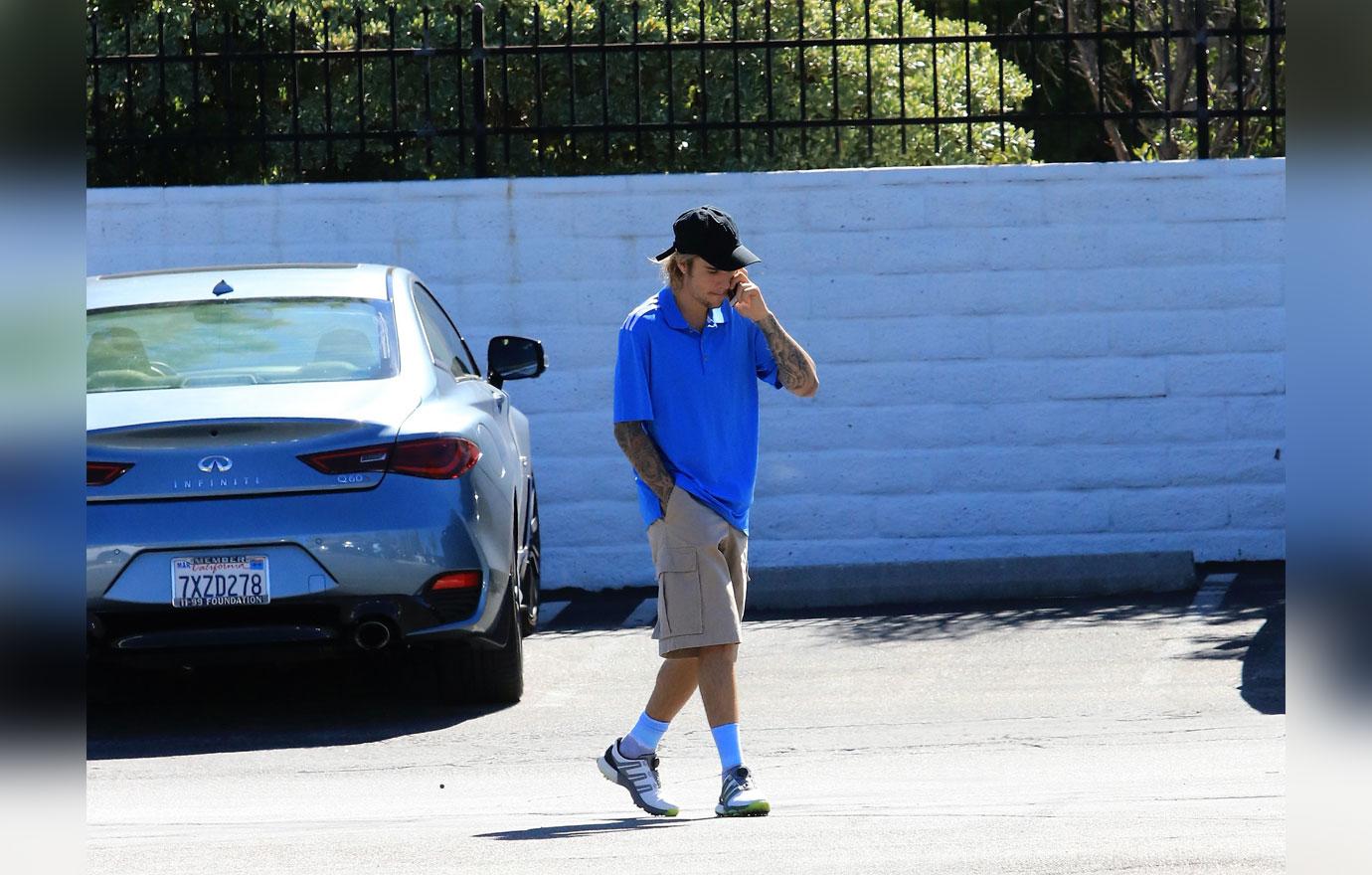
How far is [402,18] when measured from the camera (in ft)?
40.2

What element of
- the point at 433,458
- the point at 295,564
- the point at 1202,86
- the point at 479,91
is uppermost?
the point at 479,91

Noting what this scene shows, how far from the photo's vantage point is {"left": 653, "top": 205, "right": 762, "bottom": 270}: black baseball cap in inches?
206

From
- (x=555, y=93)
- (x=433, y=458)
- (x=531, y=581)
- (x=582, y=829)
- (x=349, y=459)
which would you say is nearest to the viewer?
(x=582, y=829)

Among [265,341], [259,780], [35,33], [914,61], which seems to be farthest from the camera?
[914,61]

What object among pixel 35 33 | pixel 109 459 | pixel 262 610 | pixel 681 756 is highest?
pixel 35 33

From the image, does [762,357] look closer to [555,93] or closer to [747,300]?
[747,300]

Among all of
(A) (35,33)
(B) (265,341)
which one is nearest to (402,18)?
(B) (265,341)

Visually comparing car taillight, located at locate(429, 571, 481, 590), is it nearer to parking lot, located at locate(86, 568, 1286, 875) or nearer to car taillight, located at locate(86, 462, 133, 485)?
parking lot, located at locate(86, 568, 1286, 875)

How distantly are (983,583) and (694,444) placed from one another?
4.18 m

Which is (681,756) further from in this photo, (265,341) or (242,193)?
(242,193)

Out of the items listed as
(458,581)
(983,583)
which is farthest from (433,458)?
(983,583)

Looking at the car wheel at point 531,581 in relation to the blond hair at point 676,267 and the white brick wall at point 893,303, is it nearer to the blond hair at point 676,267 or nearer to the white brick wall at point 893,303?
the white brick wall at point 893,303

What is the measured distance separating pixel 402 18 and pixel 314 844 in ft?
27.6

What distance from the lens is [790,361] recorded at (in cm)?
539
